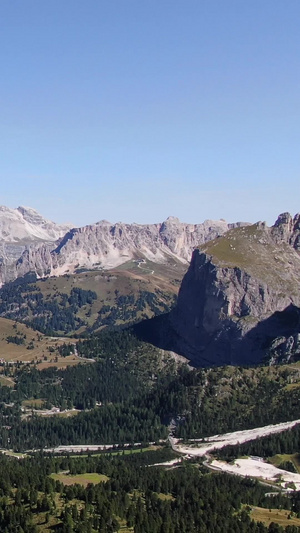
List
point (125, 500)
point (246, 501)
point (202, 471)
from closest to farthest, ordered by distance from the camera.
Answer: point (125, 500)
point (246, 501)
point (202, 471)

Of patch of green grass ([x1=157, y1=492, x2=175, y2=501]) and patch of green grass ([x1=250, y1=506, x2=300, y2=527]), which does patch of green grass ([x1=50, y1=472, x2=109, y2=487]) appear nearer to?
patch of green grass ([x1=157, y1=492, x2=175, y2=501])

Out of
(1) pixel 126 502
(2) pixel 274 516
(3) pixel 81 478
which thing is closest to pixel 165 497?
(1) pixel 126 502

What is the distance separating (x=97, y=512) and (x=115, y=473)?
1570 inches

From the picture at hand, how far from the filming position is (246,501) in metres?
162

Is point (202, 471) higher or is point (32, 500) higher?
point (32, 500)

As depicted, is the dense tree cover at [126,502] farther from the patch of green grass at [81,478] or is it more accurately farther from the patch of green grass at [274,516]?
the patch of green grass at [274,516]

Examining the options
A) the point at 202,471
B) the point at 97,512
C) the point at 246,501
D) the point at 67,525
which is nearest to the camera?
the point at 67,525

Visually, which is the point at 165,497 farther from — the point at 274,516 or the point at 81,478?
the point at 274,516

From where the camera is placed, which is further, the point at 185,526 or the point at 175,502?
the point at 175,502

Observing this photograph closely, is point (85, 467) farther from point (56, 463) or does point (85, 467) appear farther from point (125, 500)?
point (125, 500)

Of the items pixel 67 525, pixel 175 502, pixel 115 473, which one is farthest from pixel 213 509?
pixel 67 525

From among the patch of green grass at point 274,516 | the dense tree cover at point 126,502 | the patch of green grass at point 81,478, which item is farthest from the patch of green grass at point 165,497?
the patch of green grass at point 274,516

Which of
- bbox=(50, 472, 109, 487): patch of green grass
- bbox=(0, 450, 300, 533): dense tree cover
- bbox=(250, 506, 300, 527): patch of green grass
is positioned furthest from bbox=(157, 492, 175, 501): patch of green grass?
bbox=(250, 506, 300, 527): patch of green grass

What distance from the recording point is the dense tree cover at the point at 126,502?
4879 inches
